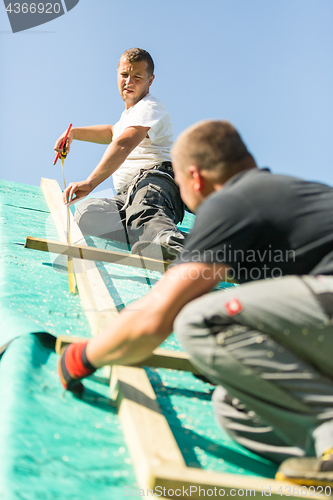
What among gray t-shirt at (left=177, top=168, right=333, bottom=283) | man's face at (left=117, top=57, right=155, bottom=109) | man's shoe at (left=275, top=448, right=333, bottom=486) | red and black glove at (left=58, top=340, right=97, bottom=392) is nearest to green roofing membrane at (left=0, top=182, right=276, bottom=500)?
red and black glove at (left=58, top=340, right=97, bottom=392)

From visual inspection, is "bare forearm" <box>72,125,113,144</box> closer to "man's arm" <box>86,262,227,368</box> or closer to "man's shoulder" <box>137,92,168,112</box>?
"man's shoulder" <box>137,92,168,112</box>

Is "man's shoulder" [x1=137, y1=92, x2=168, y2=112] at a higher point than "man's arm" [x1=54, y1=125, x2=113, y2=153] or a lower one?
higher

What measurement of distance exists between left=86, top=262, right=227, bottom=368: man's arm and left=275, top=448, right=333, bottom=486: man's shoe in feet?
1.19

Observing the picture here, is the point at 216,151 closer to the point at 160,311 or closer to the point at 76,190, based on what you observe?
the point at 160,311

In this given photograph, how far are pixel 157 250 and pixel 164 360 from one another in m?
1.04

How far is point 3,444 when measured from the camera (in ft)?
2.66

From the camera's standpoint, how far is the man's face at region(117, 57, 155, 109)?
2.96 meters

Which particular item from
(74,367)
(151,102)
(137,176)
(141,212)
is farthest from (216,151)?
(151,102)

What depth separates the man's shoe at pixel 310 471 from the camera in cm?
75

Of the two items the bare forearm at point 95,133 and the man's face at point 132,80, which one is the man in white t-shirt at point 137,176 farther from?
the bare forearm at point 95,133

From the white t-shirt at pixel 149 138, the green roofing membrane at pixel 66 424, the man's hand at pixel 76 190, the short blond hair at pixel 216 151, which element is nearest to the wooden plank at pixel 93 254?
the man's hand at pixel 76 190

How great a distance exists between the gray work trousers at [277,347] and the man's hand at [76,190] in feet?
5.15

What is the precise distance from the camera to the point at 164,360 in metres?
1.27

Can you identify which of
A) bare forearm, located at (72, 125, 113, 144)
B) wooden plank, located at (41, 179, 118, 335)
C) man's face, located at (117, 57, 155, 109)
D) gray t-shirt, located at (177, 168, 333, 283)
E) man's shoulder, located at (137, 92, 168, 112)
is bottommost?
wooden plank, located at (41, 179, 118, 335)
